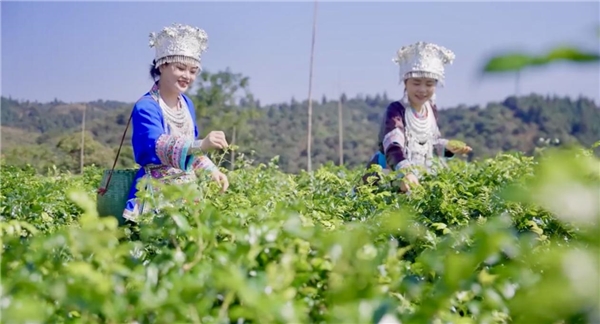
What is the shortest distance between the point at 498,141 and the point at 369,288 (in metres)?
45.0

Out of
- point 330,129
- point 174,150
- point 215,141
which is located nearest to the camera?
point 215,141

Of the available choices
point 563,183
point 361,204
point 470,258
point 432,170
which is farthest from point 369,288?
point 432,170

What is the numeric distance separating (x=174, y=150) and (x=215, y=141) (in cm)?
23

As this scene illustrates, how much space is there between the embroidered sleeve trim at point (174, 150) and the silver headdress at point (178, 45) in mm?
499

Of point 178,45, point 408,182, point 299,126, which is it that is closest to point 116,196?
point 178,45

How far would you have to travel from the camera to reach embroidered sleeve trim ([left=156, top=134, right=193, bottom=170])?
294cm

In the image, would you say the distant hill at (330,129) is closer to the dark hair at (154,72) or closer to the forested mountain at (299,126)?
the forested mountain at (299,126)

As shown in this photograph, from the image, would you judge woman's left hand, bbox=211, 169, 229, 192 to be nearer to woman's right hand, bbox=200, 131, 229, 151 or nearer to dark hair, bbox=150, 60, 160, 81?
woman's right hand, bbox=200, 131, 229, 151

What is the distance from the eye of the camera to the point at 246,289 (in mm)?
612

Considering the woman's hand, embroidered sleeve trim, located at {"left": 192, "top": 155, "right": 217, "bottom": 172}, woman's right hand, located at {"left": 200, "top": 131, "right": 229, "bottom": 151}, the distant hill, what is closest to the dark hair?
embroidered sleeve trim, located at {"left": 192, "top": 155, "right": 217, "bottom": 172}

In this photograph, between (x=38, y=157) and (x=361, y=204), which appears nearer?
(x=361, y=204)

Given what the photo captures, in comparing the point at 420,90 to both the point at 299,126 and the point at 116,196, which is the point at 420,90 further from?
the point at 299,126

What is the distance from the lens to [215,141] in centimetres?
283

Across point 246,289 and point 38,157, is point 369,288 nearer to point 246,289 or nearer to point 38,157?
point 246,289
